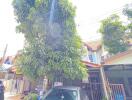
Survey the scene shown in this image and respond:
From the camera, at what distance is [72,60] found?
931 cm

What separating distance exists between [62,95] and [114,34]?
7.47 meters

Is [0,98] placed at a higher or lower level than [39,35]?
lower

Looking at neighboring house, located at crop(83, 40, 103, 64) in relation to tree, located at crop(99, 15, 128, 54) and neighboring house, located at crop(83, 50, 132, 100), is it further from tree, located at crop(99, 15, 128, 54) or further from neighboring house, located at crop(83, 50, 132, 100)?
neighboring house, located at crop(83, 50, 132, 100)

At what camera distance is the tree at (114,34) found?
14.0 meters

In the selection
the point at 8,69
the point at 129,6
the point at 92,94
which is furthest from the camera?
the point at 8,69

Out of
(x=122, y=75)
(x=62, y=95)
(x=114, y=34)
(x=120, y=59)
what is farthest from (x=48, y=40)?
(x=114, y=34)

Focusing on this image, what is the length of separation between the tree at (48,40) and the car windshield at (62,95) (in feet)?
2.83

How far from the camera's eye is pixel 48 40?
9344 millimetres

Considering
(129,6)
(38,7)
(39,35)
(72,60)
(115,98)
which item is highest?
(129,6)

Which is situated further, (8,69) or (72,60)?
(8,69)

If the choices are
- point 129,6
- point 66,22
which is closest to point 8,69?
point 66,22

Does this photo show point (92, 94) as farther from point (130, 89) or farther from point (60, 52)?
point (60, 52)

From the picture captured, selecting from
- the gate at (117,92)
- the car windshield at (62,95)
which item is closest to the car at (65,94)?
the car windshield at (62,95)

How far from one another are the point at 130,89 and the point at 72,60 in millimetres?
4986
